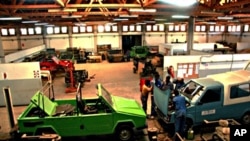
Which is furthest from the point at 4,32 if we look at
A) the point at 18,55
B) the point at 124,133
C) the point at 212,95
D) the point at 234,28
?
the point at 234,28

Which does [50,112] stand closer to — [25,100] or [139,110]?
[139,110]

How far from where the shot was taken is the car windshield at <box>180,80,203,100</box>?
675cm

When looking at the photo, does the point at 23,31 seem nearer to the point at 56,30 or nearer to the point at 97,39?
the point at 56,30

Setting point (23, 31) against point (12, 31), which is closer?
point (12, 31)

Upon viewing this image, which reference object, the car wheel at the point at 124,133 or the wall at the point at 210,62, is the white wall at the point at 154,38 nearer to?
the wall at the point at 210,62

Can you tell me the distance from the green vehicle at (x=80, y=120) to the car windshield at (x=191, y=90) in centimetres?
179

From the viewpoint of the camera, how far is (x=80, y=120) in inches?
231

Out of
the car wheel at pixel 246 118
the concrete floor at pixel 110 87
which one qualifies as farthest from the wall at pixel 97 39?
the car wheel at pixel 246 118

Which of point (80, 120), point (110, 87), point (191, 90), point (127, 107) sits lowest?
point (110, 87)

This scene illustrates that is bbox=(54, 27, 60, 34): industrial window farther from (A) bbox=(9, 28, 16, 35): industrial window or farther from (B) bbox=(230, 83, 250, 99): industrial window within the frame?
(B) bbox=(230, 83, 250, 99): industrial window

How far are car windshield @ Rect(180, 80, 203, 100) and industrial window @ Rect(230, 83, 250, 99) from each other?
0.95 meters

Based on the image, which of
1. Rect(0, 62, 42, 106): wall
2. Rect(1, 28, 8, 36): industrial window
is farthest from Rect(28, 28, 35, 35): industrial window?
Rect(0, 62, 42, 106): wall

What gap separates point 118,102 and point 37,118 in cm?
240

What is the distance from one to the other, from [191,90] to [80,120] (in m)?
3.89
